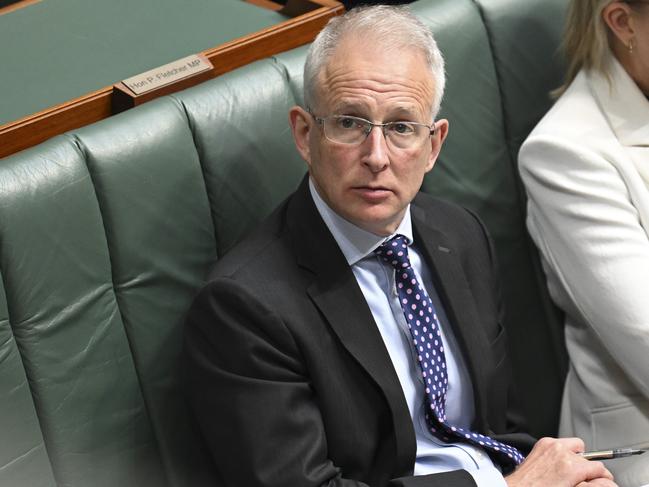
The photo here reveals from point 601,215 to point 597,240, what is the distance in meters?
0.04

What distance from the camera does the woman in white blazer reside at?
1957 mm

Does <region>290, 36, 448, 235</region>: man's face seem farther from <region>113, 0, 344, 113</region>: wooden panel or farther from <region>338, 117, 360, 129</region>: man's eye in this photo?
<region>113, 0, 344, 113</region>: wooden panel

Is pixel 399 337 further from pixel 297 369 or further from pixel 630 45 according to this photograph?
pixel 630 45

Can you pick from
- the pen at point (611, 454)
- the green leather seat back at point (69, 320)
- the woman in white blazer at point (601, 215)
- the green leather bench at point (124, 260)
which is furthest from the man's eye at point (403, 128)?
the pen at point (611, 454)

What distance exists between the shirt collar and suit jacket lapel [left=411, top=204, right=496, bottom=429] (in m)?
0.13

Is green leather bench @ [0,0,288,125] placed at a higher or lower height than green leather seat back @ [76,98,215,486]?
higher

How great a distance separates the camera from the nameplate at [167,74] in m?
1.92

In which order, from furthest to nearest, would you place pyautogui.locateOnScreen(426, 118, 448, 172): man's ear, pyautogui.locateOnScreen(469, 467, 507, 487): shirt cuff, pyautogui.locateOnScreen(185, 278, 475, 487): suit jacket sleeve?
pyautogui.locateOnScreen(426, 118, 448, 172): man's ear
pyautogui.locateOnScreen(469, 467, 507, 487): shirt cuff
pyautogui.locateOnScreen(185, 278, 475, 487): suit jacket sleeve

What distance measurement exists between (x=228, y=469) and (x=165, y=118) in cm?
57

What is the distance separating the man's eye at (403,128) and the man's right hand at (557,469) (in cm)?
55

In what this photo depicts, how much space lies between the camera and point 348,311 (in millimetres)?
1754

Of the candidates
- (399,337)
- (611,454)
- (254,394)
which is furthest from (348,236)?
(611,454)

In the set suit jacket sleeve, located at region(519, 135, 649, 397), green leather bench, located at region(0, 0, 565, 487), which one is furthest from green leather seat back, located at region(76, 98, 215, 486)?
suit jacket sleeve, located at region(519, 135, 649, 397)

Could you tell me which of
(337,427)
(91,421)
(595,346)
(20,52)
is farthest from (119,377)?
(595,346)
